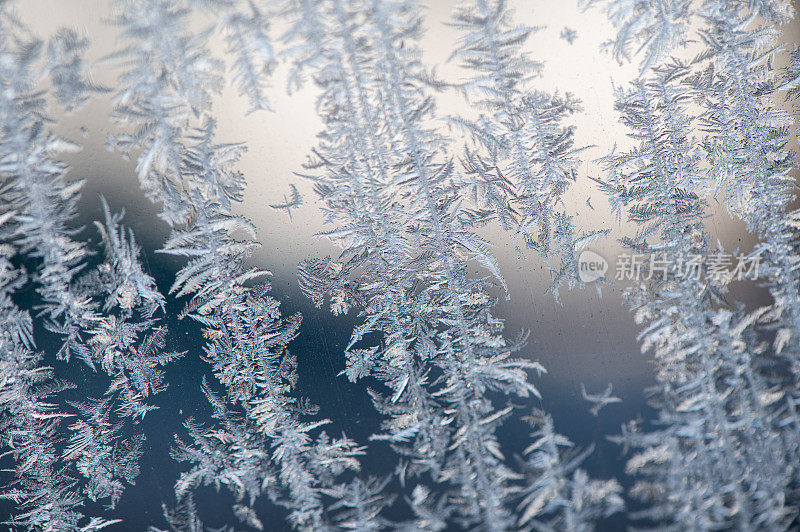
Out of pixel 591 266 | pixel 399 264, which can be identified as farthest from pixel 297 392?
pixel 591 266

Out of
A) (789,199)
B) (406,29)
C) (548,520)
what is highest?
(406,29)

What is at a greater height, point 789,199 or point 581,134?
point 581,134

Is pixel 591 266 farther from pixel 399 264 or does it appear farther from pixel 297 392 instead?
pixel 297 392

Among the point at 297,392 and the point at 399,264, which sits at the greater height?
the point at 399,264

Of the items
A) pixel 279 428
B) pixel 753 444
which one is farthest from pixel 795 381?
pixel 279 428

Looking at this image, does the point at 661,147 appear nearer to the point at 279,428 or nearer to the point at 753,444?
the point at 753,444

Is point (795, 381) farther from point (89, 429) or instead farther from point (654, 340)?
point (89, 429)

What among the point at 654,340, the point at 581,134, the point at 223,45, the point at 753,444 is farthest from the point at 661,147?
the point at 223,45
